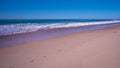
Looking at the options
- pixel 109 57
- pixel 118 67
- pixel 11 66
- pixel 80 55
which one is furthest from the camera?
pixel 80 55

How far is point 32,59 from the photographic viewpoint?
4.41 meters

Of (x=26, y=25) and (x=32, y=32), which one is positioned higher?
(x=32, y=32)

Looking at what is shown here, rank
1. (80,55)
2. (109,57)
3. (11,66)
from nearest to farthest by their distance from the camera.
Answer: (11,66), (109,57), (80,55)

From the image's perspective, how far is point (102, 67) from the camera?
3.63 metres

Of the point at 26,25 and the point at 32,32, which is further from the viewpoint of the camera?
the point at 26,25

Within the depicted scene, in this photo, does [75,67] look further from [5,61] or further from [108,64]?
[5,61]

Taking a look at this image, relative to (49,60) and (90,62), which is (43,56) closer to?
(49,60)

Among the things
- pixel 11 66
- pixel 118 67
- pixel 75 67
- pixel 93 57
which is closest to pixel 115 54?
pixel 93 57

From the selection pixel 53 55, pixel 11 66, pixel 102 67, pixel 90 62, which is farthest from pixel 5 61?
pixel 102 67

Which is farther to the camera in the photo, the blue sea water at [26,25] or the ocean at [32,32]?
the blue sea water at [26,25]

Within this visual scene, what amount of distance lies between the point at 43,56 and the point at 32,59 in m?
0.39

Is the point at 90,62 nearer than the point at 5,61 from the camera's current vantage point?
Yes

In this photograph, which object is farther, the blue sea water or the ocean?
the blue sea water

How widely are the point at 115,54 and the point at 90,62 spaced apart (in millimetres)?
978
